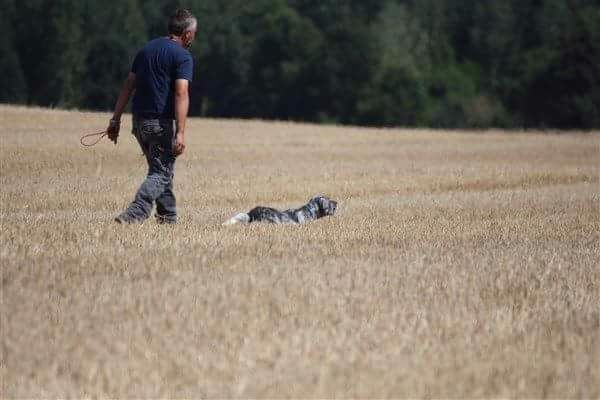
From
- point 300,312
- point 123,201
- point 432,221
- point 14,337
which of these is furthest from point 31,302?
point 123,201

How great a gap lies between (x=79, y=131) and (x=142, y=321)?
21.2m

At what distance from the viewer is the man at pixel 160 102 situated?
10.9 metres

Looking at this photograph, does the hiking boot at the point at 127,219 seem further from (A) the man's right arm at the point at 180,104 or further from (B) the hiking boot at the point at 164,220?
(A) the man's right arm at the point at 180,104

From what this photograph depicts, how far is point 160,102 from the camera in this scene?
1100 cm

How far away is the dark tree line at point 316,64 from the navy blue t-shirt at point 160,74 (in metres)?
55.6

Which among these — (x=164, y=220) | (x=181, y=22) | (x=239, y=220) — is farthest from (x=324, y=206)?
(x=181, y=22)

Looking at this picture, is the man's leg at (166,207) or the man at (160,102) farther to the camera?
the man's leg at (166,207)

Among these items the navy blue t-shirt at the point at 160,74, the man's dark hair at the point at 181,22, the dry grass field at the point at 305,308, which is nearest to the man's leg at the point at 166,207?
the dry grass field at the point at 305,308

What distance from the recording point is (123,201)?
643 inches

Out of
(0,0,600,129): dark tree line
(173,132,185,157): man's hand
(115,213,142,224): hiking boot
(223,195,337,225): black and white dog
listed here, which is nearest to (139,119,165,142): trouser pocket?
(173,132,185,157): man's hand

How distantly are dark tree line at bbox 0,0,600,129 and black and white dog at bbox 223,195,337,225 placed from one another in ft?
177

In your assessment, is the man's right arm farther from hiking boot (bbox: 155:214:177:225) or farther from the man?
hiking boot (bbox: 155:214:177:225)

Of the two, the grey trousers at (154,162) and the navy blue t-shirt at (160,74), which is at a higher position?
the navy blue t-shirt at (160,74)

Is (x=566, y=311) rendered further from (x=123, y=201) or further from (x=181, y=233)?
(x=123, y=201)
